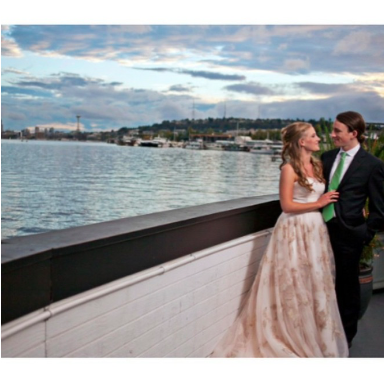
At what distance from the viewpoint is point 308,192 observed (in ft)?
9.56

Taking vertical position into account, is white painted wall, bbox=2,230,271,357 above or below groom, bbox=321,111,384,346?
below

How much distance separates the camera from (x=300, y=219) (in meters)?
2.97

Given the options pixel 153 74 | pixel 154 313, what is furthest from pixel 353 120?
pixel 153 74

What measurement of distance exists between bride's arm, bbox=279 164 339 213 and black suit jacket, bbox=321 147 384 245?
0.07 meters

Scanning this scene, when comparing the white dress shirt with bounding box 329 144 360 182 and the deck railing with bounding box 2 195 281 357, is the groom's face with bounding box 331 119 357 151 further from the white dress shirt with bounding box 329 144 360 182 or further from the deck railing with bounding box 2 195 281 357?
the deck railing with bounding box 2 195 281 357

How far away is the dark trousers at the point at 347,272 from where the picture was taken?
302 cm

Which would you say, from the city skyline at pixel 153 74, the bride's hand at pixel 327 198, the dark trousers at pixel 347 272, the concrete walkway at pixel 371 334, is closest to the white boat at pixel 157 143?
the city skyline at pixel 153 74

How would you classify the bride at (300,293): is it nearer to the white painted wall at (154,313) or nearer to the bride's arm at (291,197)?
the bride's arm at (291,197)

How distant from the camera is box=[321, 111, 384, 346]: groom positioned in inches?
116

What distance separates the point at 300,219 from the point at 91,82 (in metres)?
68.4

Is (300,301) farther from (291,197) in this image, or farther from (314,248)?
(291,197)

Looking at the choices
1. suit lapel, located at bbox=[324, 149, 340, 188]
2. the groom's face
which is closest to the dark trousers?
suit lapel, located at bbox=[324, 149, 340, 188]

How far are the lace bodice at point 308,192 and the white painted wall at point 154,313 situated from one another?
0.43 meters
